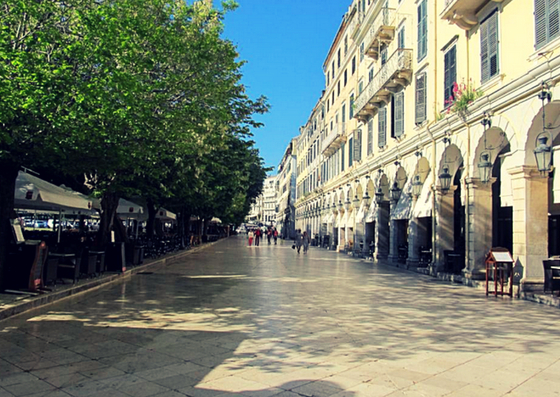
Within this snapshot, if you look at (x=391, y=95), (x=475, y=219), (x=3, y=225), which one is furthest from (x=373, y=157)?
(x=3, y=225)

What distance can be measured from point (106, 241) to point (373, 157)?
1522 centimetres

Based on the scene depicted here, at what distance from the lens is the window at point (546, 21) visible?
1070 centimetres

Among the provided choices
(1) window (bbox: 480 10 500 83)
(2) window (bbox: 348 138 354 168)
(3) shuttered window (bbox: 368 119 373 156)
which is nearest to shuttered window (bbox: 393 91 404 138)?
(3) shuttered window (bbox: 368 119 373 156)

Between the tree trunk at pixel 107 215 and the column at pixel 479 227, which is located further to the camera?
the tree trunk at pixel 107 215

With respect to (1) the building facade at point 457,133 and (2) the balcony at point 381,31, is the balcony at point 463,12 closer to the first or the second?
(1) the building facade at point 457,133

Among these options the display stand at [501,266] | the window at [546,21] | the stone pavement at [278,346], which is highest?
the window at [546,21]

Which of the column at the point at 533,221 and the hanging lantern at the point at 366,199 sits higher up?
the hanging lantern at the point at 366,199

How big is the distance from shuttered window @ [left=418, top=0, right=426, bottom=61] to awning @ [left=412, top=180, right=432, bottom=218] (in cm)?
516

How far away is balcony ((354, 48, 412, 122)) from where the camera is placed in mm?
Result: 19922

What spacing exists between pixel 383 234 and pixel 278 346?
19328 millimetres

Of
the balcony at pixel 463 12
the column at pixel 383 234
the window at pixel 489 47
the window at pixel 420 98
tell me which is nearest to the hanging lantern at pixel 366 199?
the column at pixel 383 234

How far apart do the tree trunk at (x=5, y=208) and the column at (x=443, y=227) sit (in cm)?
1347

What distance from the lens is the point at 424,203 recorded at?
728 inches

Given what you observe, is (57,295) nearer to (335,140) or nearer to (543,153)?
(543,153)
